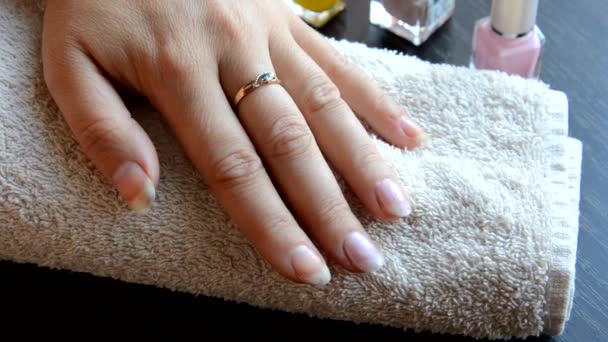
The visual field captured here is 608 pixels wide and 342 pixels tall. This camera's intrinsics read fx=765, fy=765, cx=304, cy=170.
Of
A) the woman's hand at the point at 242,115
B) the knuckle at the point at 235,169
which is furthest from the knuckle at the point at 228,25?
the knuckle at the point at 235,169

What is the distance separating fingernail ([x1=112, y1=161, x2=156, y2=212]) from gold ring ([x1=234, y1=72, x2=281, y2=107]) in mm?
102

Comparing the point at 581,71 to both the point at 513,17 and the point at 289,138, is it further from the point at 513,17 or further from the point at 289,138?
the point at 289,138

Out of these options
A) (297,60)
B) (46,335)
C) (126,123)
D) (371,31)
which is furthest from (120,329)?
(371,31)

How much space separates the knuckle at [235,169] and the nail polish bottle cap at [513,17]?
29 cm

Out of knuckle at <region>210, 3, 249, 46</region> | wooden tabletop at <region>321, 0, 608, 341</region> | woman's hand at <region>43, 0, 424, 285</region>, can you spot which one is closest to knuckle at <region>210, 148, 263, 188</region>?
woman's hand at <region>43, 0, 424, 285</region>

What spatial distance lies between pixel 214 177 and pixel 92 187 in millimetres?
91

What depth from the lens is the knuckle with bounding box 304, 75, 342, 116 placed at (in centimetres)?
62

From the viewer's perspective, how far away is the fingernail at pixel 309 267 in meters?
0.53

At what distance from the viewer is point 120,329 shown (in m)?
0.60

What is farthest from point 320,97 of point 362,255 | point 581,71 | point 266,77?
point 581,71

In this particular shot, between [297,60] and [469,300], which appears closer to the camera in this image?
[469,300]

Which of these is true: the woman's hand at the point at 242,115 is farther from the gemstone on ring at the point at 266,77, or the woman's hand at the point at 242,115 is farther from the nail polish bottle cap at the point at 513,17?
the nail polish bottle cap at the point at 513,17

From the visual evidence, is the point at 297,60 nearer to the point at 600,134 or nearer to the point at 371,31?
the point at 371,31

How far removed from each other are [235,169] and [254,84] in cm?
8
